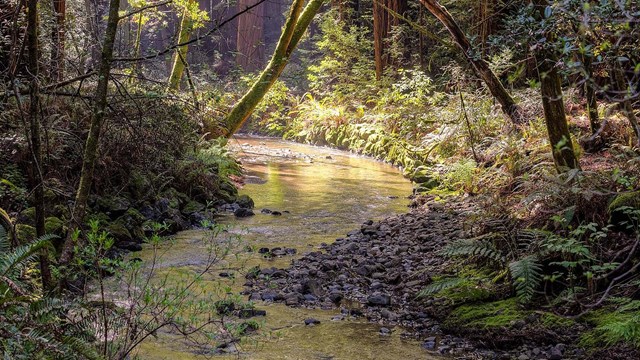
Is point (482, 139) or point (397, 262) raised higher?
point (482, 139)


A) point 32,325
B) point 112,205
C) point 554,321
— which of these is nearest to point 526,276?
point 554,321

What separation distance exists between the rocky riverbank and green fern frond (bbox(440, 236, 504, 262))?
0.43 meters

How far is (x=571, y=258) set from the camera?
4.89 meters

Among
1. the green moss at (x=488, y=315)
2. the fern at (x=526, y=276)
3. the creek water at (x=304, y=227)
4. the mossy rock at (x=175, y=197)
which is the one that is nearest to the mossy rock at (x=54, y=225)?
the creek water at (x=304, y=227)

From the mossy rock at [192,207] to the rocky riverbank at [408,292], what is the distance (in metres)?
2.45

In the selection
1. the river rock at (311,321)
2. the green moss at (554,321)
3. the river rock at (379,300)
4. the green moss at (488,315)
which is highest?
the green moss at (554,321)

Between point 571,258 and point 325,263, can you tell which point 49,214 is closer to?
point 325,263

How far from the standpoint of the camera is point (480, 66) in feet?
29.8

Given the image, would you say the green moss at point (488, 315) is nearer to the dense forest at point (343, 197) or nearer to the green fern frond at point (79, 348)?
the dense forest at point (343, 197)

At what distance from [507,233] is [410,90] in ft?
40.4

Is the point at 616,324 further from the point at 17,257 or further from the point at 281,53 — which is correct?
the point at 281,53

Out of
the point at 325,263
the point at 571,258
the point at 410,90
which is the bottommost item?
the point at 325,263

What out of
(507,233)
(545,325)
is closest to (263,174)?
(507,233)

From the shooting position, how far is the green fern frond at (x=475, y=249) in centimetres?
536
